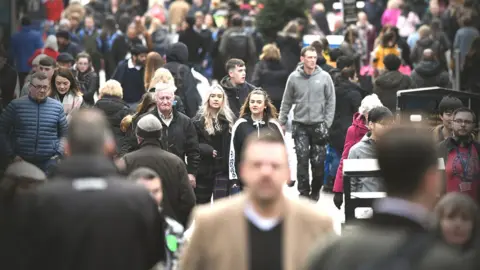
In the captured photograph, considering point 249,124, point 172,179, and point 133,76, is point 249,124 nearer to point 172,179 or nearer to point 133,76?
point 172,179

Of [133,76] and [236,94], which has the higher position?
[133,76]

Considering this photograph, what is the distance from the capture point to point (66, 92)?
1609cm

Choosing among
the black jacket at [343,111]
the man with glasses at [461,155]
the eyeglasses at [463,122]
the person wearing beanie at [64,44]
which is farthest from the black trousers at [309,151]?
the person wearing beanie at [64,44]

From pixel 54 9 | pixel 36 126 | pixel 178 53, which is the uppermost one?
pixel 54 9

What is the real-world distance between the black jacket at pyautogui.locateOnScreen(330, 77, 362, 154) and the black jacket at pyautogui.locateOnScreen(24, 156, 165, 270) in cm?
1102

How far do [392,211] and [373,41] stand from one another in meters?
24.2

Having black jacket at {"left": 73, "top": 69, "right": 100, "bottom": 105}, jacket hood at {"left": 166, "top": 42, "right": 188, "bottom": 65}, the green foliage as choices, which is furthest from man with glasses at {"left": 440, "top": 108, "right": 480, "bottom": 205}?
the green foliage

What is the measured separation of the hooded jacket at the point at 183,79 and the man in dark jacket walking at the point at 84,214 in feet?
36.0

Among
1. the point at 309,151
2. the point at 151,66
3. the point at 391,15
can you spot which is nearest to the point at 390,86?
the point at 309,151

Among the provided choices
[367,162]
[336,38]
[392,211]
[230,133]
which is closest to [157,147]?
[367,162]

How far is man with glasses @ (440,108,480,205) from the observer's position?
1238 centimetres

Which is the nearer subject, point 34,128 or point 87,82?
point 34,128

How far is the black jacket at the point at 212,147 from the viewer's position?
586 inches

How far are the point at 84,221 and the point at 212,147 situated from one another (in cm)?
787
